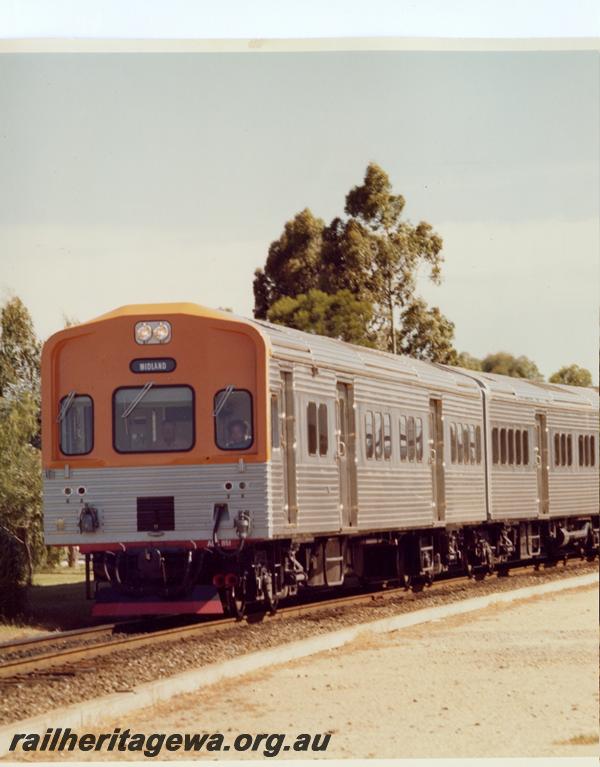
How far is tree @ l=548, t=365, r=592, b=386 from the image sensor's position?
45.9 metres

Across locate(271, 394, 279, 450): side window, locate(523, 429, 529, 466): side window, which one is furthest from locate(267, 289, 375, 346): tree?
locate(271, 394, 279, 450): side window

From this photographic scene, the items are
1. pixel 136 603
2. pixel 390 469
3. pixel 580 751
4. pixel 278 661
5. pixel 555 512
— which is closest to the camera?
pixel 580 751

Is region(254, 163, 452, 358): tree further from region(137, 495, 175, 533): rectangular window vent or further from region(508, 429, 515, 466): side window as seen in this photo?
region(137, 495, 175, 533): rectangular window vent

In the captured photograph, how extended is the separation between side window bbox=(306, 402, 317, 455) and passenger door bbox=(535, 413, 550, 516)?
10122 millimetres

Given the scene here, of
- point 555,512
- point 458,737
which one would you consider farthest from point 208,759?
point 555,512

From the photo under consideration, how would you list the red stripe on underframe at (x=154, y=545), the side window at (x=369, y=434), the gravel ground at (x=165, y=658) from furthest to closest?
the side window at (x=369, y=434), the red stripe on underframe at (x=154, y=545), the gravel ground at (x=165, y=658)

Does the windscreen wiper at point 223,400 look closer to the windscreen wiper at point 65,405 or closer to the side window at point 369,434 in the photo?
the windscreen wiper at point 65,405

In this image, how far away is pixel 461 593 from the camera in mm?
22562

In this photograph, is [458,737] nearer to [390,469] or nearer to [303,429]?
[303,429]

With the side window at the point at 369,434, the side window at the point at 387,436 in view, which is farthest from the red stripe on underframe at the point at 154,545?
the side window at the point at 387,436

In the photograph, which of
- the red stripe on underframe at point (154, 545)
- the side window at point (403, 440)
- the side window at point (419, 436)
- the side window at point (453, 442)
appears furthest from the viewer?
the side window at point (453, 442)

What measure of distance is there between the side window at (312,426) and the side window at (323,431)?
0.65ft

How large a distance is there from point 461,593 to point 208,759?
12098mm

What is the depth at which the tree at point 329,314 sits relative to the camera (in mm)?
35969
